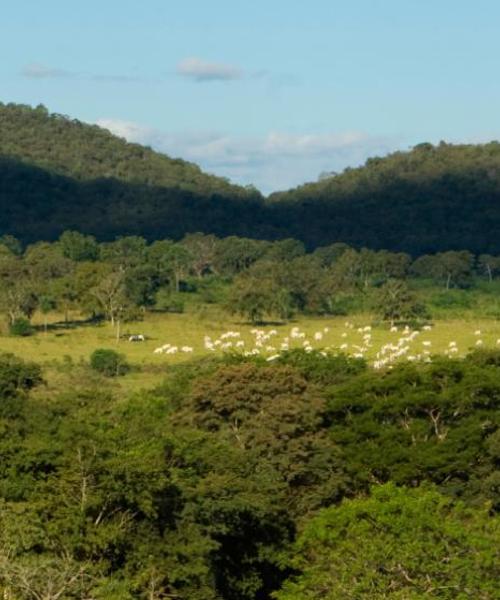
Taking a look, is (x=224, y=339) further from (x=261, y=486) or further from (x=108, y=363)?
(x=261, y=486)

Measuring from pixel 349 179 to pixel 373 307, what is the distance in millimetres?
104030

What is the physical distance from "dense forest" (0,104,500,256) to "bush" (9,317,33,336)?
8292 cm

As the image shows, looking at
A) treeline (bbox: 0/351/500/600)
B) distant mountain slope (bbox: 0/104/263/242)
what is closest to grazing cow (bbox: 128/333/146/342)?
treeline (bbox: 0/351/500/600)

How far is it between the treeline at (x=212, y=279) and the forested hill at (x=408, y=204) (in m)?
37.2

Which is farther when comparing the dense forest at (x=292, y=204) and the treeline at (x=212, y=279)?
the dense forest at (x=292, y=204)

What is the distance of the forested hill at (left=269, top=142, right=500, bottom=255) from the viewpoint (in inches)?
6826

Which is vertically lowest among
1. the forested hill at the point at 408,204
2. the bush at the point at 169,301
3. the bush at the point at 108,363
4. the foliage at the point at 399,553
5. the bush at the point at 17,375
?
the foliage at the point at 399,553

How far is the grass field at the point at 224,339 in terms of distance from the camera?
68750 mm

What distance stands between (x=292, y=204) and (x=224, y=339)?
113 metres

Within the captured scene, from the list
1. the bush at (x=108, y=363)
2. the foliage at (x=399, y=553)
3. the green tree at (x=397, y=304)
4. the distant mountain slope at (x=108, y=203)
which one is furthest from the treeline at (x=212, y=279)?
the foliage at (x=399, y=553)

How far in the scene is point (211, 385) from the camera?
39.6 meters

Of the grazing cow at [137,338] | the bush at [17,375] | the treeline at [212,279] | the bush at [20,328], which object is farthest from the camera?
the treeline at [212,279]

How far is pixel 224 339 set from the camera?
251 ft

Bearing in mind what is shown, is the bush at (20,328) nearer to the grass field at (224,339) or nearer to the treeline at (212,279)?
the treeline at (212,279)
